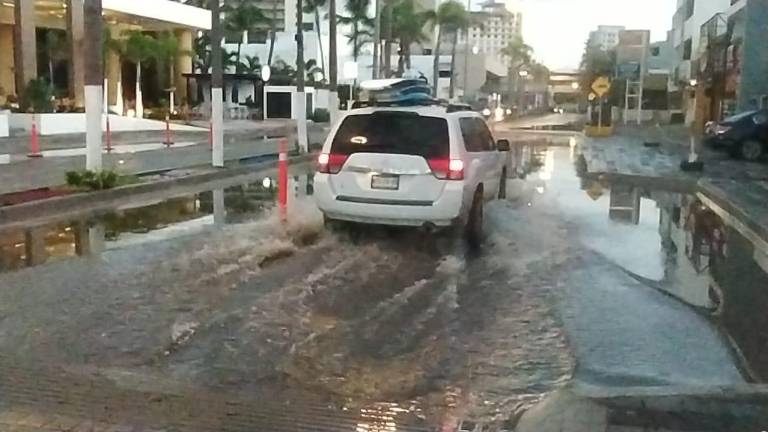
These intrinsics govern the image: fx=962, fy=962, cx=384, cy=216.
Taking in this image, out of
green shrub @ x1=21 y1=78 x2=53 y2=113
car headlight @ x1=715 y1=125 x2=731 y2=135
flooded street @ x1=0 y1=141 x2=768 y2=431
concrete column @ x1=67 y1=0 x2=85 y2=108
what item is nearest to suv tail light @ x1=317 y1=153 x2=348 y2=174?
flooded street @ x1=0 y1=141 x2=768 y2=431

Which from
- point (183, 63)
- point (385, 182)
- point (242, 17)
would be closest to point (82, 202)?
point (385, 182)

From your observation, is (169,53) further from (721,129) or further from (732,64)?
(721,129)

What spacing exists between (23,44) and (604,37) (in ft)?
330

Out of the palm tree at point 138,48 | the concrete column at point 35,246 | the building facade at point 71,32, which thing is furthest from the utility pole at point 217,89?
the palm tree at point 138,48

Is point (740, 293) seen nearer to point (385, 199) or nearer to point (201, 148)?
point (385, 199)

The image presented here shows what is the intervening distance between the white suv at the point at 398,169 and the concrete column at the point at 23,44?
30441mm

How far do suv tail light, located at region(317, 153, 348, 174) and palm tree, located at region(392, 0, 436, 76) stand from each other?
180 feet

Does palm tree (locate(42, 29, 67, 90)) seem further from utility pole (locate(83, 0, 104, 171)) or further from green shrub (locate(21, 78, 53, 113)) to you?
utility pole (locate(83, 0, 104, 171))

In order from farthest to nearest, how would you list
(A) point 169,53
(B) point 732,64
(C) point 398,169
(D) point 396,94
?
(A) point 169,53 → (B) point 732,64 → (D) point 396,94 → (C) point 398,169

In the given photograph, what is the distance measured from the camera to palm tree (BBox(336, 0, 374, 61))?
65312mm

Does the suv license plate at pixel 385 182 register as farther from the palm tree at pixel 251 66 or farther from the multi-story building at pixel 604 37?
the multi-story building at pixel 604 37

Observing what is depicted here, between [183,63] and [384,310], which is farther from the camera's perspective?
[183,63]

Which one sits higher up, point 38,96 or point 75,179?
point 38,96

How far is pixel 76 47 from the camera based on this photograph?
42500 mm
